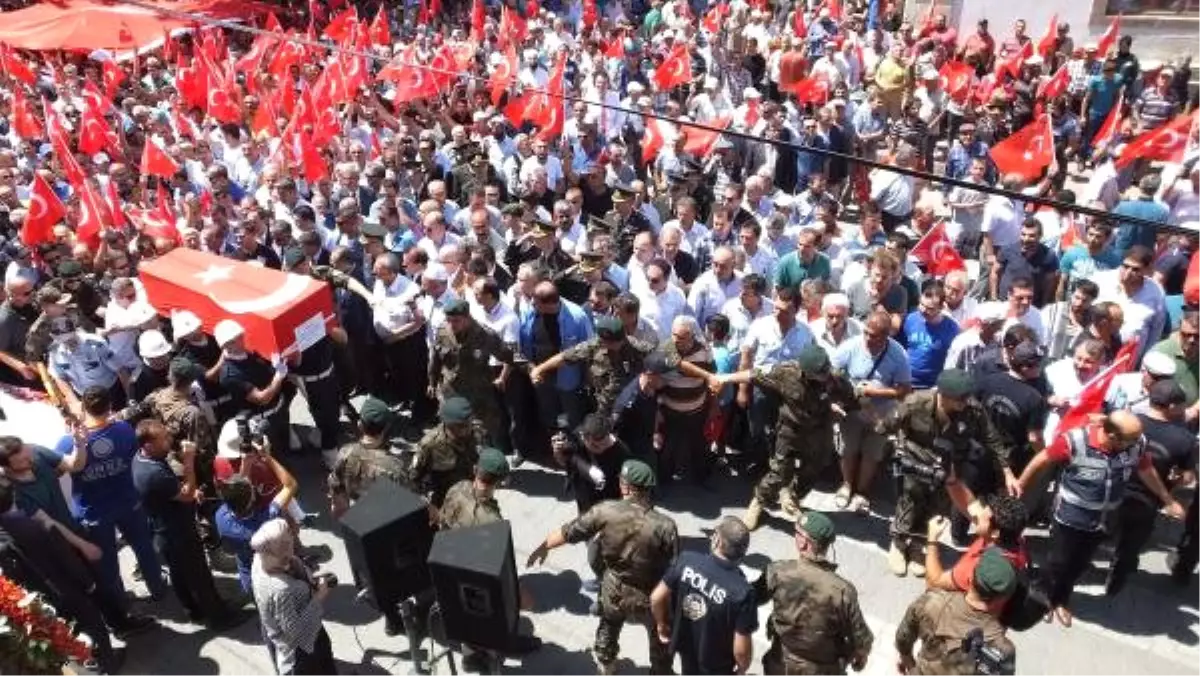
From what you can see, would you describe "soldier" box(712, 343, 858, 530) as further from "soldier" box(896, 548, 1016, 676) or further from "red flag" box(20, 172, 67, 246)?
"red flag" box(20, 172, 67, 246)

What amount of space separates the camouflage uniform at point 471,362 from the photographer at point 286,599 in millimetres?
2208

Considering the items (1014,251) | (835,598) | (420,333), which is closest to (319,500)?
(420,333)

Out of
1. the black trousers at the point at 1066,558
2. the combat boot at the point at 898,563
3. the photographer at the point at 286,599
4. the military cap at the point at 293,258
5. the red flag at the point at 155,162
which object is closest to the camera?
the photographer at the point at 286,599

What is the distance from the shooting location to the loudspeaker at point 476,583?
4.27 meters

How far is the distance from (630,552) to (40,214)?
6.59m

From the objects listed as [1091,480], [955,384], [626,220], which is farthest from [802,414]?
[626,220]

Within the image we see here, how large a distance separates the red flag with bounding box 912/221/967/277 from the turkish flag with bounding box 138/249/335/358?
4.73 m

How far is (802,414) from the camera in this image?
20.3 feet

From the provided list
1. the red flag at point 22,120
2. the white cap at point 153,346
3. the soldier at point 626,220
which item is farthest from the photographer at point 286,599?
the red flag at point 22,120

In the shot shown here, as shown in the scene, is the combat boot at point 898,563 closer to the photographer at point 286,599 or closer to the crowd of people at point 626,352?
the crowd of people at point 626,352

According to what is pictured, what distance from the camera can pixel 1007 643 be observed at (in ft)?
13.2

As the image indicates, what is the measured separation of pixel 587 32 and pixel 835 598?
1456 centimetres

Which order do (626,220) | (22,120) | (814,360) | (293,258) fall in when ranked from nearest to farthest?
(814,360) → (293,258) → (626,220) → (22,120)

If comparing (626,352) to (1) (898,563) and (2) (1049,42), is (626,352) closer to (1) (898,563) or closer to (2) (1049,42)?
(1) (898,563)
